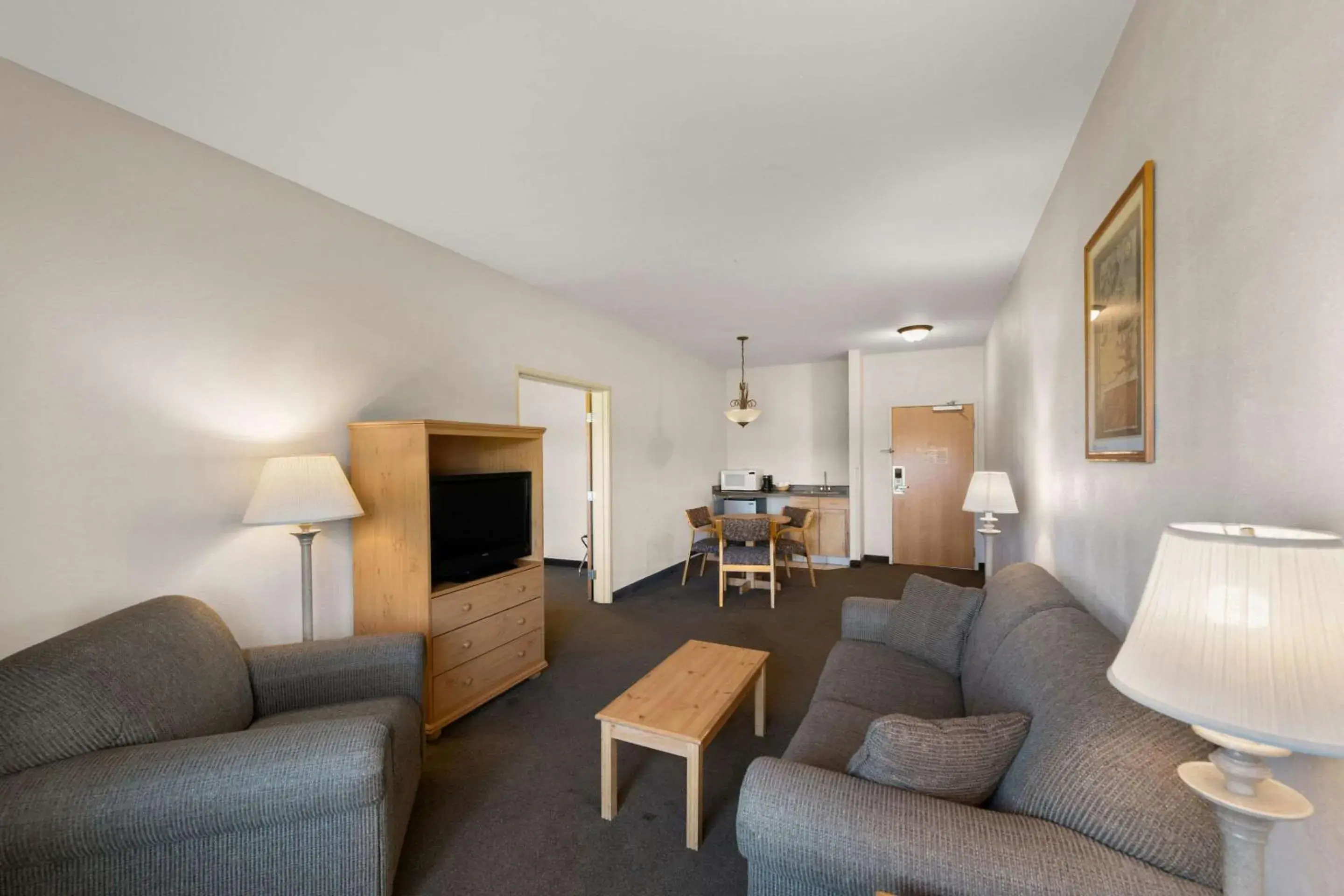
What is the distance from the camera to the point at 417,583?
100 inches

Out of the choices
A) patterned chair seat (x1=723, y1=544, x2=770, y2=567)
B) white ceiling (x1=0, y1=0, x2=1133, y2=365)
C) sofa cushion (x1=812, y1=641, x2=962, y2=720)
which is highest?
white ceiling (x1=0, y1=0, x2=1133, y2=365)

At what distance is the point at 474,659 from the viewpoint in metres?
2.84

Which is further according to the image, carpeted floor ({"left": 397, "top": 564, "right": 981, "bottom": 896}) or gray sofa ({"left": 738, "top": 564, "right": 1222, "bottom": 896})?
carpeted floor ({"left": 397, "top": 564, "right": 981, "bottom": 896})

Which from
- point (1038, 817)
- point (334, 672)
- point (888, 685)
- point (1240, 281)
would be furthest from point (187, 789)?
point (1240, 281)

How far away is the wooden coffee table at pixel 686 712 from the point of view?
1.88m

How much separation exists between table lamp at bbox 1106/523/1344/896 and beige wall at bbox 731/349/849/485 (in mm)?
6288

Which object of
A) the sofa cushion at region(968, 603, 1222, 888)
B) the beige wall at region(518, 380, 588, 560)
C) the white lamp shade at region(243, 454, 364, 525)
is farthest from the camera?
the beige wall at region(518, 380, 588, 560)

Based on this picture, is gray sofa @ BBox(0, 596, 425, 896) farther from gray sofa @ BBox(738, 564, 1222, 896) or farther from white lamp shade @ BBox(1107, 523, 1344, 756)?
white lamp shade @ BBox(1107, 523, 1344, 756)

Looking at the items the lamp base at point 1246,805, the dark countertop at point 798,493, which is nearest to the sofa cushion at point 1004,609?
the lamp base at point 1246,805

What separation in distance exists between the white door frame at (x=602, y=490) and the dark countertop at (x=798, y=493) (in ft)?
8.16

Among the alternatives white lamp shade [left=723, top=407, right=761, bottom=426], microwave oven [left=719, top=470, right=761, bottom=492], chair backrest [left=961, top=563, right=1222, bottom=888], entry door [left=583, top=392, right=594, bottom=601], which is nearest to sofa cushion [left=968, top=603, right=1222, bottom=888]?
chair backrest [left=961, top=563, right=1222, bottom=888]

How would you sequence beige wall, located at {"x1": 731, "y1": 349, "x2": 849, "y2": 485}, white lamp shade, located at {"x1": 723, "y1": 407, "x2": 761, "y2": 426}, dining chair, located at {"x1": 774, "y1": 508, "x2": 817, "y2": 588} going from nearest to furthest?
dining chair, located at {"x1": 774, "y1": 508, "x2": 817, "y2": 588} → white lamp shade, located at {"x1": 723, "y1": 407, "x2": 761, "y2": 426} → beige wall, located at {"x1": 731, "y1": 349, "x2": 849, "y2": 485}

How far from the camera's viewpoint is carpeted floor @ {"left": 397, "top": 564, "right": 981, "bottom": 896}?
1769 millimetres

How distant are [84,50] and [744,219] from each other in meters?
2.50
